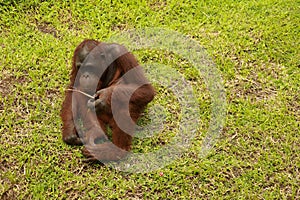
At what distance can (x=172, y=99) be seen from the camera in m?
3.27

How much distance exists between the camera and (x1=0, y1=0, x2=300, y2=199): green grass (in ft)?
9.13

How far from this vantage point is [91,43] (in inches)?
110

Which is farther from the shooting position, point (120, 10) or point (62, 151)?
point (120, 10)

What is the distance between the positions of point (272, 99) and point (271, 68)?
345 millimetres

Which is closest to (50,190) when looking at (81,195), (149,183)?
(81,195)

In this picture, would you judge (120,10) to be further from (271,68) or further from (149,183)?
(149,183)

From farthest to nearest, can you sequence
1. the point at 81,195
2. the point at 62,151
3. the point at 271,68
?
the point at 271,68
the point at 62,151
the point at 81,195

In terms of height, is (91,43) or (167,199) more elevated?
(91,43)

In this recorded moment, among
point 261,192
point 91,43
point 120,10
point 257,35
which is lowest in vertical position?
point 261,192

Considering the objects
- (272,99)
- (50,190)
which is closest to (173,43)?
(272,99)

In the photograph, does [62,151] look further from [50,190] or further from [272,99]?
[272,99]

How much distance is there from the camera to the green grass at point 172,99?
2783mm

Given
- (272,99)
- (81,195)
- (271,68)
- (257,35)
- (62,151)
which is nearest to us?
(81,195)

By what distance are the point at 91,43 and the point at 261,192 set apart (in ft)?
4.82
